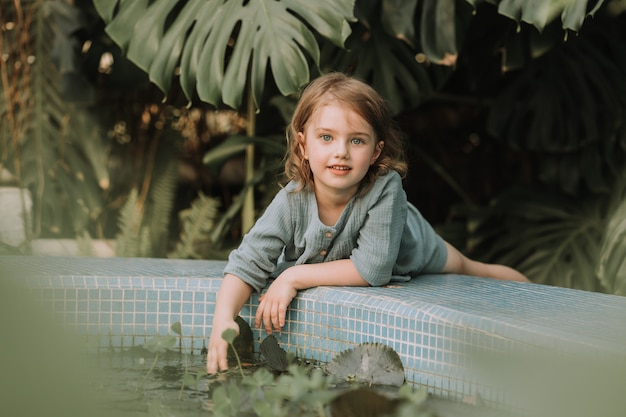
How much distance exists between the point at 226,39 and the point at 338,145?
3.09ft

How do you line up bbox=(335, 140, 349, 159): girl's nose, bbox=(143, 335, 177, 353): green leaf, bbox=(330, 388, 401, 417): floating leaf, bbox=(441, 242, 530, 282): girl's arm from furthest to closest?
bbox=(441, 242, 530, 282): girl's arm < bbox=(335, 140, 349, 159): girl's nose < bbox=(143, 335, 177, 353): green leaf < bbox=(330, 388, 401, 417): floating leaf

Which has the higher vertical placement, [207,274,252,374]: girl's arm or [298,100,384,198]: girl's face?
[298,100,384,198]: girl's face

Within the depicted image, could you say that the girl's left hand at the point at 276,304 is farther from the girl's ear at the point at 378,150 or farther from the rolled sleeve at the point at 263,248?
the girl's ear at the point at 378,150

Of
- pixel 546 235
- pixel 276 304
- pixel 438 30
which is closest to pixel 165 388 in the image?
pixel 276 304

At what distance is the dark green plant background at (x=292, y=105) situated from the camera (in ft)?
10.3

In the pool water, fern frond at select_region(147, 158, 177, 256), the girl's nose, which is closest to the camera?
the pool water

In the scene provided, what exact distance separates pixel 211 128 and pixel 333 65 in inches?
58.6

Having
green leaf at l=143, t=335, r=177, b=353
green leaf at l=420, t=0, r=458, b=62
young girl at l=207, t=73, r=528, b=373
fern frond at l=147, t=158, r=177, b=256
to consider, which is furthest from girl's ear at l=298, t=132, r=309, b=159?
fern frond at l=147, t=158, r=177, b=256

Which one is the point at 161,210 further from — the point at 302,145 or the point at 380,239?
the point at 380,239

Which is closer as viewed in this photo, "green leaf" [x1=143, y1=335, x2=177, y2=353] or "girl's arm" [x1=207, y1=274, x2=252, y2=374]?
"green leaf" [x1=143, y1=335, x2=177, y2=353]

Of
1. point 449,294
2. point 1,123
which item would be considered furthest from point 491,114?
point 1,123

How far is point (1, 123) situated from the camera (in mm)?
4230

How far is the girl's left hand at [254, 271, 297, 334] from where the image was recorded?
2.41 meters

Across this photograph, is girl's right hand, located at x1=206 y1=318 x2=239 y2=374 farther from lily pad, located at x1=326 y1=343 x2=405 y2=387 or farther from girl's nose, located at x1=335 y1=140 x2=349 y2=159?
girl's nose, located at x1=335 y1=140 x2=349 y2=159
